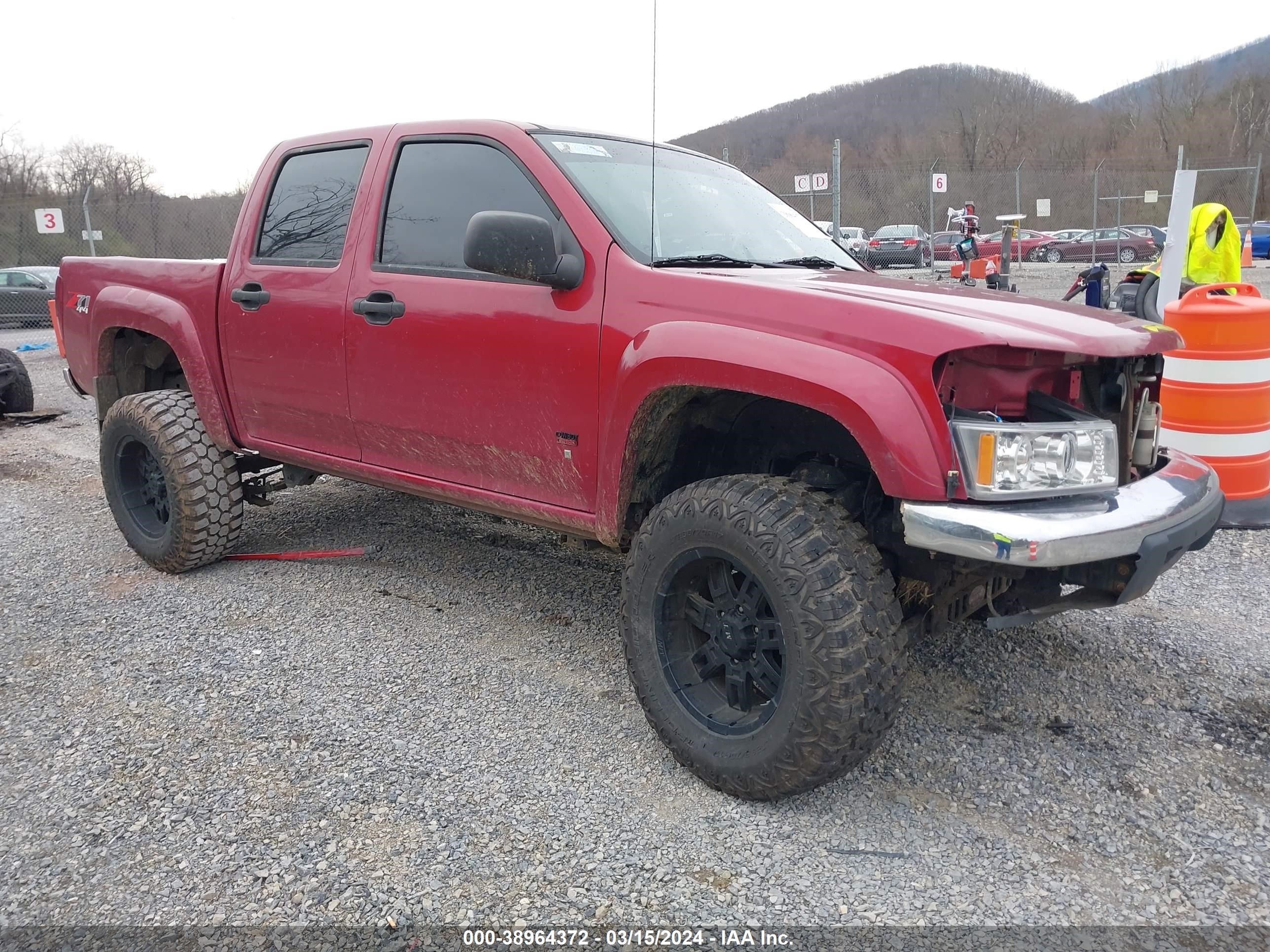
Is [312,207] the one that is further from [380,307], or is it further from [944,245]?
[944,245]

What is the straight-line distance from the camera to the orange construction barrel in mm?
4414

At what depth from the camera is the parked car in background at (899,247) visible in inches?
Result: 982

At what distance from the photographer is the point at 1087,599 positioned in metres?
2.48

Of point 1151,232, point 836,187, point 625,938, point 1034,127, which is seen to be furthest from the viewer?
point 1034,127

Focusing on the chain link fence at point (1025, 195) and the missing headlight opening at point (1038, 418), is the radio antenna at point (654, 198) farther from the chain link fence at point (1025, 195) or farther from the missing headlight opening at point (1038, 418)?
the chain link fence at point (1025, 195)

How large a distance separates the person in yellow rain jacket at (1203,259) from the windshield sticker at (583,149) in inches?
220

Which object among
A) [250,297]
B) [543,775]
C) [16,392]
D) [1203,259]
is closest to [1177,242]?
[1203,259]

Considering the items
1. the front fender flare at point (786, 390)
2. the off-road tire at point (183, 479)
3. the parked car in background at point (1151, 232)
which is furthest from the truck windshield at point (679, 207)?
the parked car in background at point (1151, 232)

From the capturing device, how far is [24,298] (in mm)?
18641

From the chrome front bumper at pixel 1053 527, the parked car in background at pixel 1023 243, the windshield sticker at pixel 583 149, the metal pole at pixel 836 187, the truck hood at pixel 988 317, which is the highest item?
the parked car in background at pixel 1023 243

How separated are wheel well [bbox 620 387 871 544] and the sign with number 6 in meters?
20.9

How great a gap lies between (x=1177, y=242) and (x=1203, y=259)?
357 mm

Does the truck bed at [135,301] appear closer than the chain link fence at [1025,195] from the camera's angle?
Yes

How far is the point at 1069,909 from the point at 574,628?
7.00 ft
